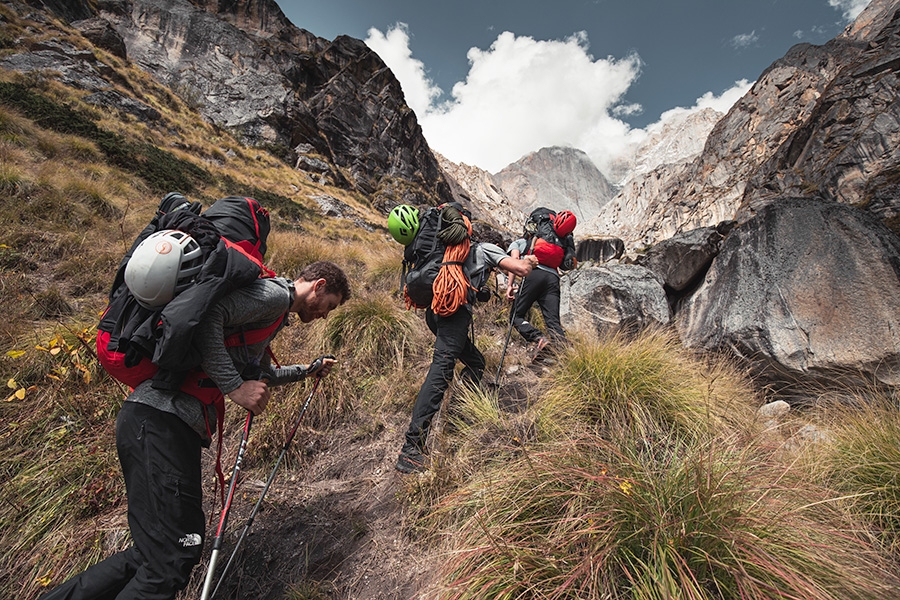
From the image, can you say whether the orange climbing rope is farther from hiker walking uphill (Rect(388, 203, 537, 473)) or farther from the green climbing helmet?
the green climbing helmet

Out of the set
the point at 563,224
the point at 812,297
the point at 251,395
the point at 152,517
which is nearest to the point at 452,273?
the point at 251,395

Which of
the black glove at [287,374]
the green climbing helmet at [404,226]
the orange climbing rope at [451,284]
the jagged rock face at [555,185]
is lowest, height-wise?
the black glove at [287,374]

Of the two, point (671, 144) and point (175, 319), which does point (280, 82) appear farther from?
point (671, 144)

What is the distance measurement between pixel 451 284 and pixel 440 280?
104 millimetres

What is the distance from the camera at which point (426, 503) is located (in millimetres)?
2289

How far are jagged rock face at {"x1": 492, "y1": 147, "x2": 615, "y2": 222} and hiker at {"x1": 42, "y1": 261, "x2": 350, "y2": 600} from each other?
174 metres

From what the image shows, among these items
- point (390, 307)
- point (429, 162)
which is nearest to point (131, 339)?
point (390, 307)

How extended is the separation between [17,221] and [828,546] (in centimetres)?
847

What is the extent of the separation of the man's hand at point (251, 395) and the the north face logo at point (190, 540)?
1.96 ft

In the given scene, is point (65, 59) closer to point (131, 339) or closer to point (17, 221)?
point (17, 221)

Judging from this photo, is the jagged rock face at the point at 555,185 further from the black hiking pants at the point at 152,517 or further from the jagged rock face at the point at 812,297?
the black hiking pants at the point at 152,517

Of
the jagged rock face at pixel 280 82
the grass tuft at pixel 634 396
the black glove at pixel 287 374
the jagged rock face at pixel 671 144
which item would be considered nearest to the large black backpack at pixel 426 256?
the black glove at pixel 287 374

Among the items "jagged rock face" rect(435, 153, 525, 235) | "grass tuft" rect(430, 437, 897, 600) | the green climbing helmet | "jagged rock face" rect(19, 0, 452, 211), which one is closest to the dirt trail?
"grass tuft" rect(430, 437, 897, 600)

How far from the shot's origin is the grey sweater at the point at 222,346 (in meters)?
1.58
